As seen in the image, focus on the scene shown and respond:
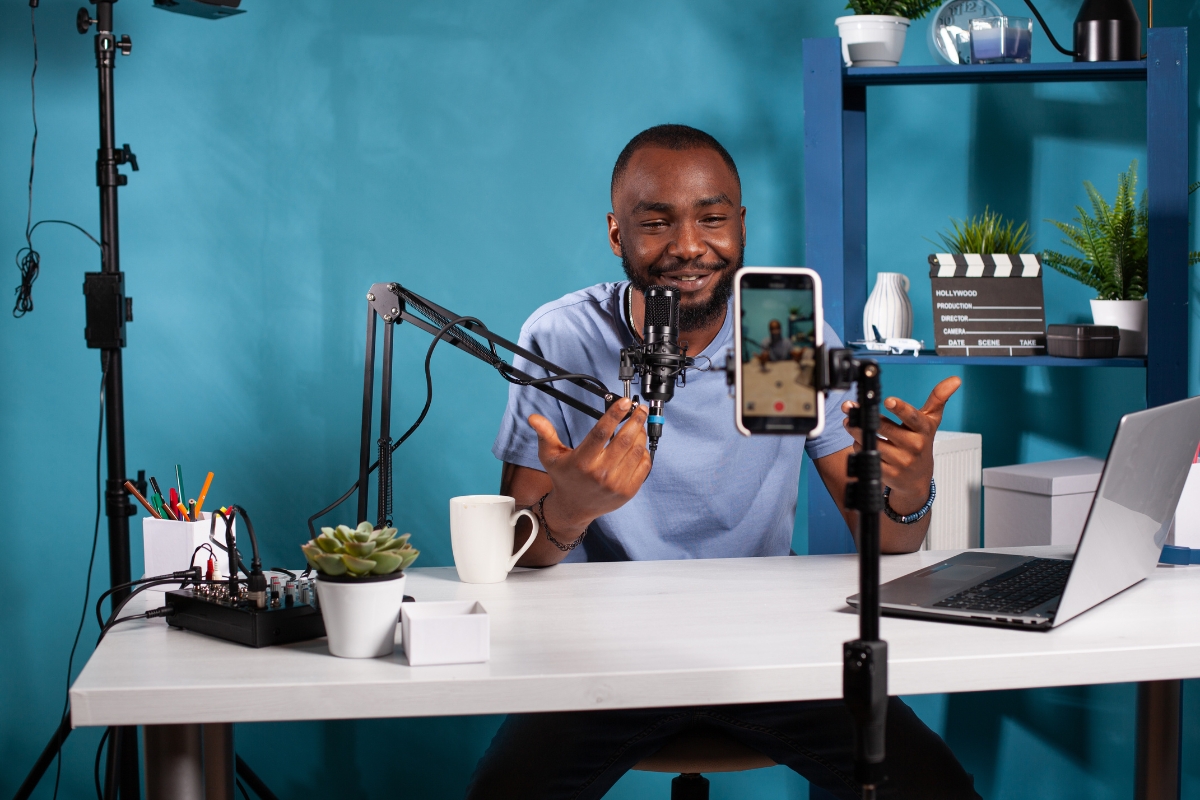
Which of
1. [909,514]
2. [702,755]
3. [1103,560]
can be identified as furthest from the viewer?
[909,514]

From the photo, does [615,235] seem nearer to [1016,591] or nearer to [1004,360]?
[1004,360]

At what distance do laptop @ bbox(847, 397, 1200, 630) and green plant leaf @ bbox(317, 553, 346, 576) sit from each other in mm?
556

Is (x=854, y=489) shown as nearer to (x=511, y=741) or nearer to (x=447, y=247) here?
(x=511, y=741)

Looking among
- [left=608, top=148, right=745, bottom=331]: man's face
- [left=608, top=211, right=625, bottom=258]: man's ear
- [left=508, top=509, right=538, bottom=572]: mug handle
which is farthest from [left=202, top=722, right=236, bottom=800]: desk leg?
[left=608, top=211, right=625, bottom=258]: man's ear

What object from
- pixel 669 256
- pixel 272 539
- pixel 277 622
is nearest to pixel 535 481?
pixel 669 256

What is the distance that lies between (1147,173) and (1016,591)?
128 cm

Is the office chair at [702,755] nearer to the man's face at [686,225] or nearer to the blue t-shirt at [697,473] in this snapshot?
the blue t-shirt at [697,473]

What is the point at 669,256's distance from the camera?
1.79 metres

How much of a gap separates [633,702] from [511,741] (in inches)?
17.9

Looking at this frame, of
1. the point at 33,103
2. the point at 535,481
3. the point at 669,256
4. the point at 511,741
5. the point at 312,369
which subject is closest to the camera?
the point at 511,741

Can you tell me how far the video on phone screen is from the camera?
2.80ft

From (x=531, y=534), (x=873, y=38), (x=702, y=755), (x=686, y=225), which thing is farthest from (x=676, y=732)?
(x=873, y=38)

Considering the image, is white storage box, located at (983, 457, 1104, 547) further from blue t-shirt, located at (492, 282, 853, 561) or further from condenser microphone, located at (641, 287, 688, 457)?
condenser microphone, located at (641, 287, 688, 457)

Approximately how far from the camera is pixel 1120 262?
84.0 inches
